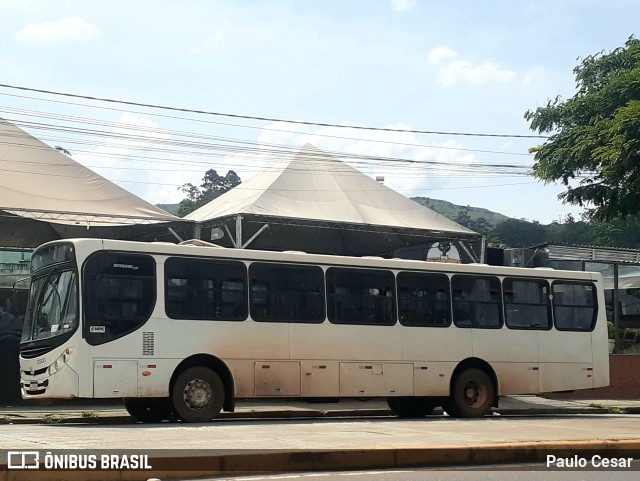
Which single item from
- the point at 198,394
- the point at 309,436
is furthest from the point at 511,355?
the point at 309,436

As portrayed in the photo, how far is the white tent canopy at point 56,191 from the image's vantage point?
1144 inches

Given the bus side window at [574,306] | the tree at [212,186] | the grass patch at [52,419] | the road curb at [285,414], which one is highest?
the tree at [212,186]

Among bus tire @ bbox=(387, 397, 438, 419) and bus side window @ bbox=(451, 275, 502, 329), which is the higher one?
bus side window @ bbox=(451, 275, 502, 329)

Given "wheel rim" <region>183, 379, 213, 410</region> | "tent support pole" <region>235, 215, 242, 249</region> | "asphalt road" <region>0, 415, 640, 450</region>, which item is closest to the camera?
"asphalt road" <region>0, 415, 640, 450</region>

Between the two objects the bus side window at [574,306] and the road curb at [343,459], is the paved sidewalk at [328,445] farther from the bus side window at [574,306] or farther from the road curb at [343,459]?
the bus side window at [574,306]

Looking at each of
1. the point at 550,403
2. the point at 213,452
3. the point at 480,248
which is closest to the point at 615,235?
the point at 480,248

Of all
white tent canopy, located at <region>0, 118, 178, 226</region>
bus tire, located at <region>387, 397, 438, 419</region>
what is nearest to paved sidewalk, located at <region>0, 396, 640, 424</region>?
bus tire, located at <region>387, 397, 438, 419</region>

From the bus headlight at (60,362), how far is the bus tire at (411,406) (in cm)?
705

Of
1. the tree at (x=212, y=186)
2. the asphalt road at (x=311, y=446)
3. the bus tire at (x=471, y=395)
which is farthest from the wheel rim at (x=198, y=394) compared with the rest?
the tree at (x=212, y=186)

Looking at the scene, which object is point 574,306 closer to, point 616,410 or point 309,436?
point 616,410

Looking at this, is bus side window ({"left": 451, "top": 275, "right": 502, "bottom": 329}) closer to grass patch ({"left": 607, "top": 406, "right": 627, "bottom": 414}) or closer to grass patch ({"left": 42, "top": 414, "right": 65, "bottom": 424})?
grass patch ({"left": 607, "top": 406, "right": 627, "bottom": 414})

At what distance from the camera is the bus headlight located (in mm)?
15188

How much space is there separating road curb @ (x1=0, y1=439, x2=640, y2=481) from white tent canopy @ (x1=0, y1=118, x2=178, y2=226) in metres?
20.0

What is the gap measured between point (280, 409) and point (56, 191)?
43.8ft
